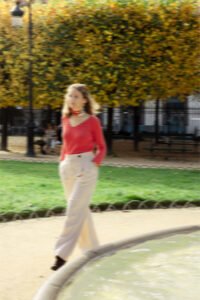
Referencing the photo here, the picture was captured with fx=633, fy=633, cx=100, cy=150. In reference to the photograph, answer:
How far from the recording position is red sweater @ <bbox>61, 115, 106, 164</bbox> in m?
6.22

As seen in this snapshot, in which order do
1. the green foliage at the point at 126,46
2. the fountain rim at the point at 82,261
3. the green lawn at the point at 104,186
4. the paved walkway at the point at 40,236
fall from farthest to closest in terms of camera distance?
the green foliage at the point at 126,46 → the green lawn at the point at 104,186 → the paved walkway at the point at 40,236 → the fountain rim at the point at 82,261

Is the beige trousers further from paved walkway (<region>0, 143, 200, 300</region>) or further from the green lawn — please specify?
the green lawn

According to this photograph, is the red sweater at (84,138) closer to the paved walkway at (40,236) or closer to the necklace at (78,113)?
the necklace at (78,113)

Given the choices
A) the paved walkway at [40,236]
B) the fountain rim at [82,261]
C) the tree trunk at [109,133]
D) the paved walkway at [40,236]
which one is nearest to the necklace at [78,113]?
the fountain rim at [82,261]

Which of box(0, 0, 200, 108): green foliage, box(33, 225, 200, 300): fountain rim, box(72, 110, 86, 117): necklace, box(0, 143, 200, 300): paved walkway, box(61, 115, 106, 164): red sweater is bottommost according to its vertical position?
box(0, 143, 200, 300): paved walkway

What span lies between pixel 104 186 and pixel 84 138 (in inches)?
255

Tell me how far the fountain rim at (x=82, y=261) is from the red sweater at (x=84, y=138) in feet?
2.84

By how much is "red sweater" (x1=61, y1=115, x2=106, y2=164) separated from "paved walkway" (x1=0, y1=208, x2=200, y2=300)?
1137 mm

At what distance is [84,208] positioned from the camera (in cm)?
626

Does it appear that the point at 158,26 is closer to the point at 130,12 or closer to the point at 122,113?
the point at 130,12

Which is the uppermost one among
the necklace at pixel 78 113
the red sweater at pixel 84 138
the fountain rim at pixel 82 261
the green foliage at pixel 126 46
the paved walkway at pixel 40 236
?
the green foliage at pixel 126 46

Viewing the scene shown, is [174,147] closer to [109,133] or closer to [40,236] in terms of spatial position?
[109,133]

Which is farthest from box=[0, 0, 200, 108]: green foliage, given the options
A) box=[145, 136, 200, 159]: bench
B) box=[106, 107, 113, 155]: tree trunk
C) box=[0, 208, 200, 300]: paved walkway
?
box=[0, 208, 200, 300]: paved walkway

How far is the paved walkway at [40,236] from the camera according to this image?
5.91 meters
